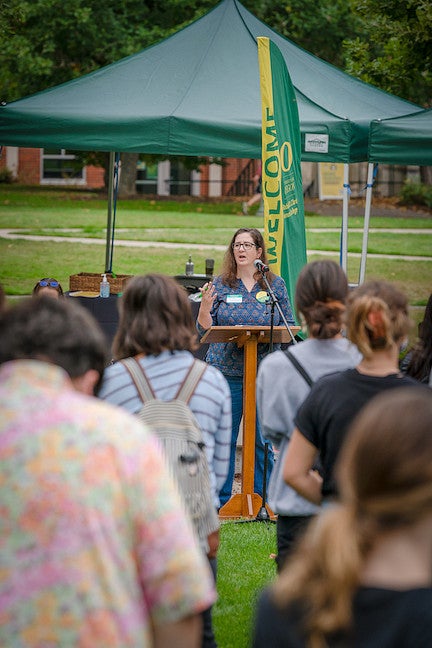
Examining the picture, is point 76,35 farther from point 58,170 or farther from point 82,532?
point 82,532

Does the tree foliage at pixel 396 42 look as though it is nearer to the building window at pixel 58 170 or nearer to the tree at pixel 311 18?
the tree at pixel 311 18

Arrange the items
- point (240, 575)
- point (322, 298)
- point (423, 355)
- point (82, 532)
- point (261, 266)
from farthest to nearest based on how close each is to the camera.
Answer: point (261, 266), point (240, 575), point (423, 355), point (322, 298), point (82, 532)

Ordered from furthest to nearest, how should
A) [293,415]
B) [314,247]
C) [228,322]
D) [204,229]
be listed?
[204,229] → [314,247] → [228,322] → [293,415]

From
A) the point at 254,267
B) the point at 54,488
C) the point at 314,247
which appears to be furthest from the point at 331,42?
the point at 54,488

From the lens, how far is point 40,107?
27.5ft

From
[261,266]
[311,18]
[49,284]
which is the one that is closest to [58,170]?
[311,18]

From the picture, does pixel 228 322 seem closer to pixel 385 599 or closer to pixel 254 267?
pixel 254 267

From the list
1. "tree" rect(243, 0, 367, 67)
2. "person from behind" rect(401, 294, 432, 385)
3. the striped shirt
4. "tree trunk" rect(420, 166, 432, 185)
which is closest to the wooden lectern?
"person from behind" rect(401, 294, 432, 385)

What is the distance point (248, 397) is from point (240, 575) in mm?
1376

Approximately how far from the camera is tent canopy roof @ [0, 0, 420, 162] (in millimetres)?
8242

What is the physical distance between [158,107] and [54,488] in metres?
6.79

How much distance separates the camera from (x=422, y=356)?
4270 mm

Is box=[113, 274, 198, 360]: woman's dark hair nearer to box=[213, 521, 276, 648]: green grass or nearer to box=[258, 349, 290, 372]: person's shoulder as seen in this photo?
box=[258, 349, 290, 372]: person's shoulder

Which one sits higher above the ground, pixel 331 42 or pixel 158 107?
pixel 331 42
